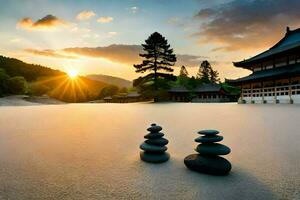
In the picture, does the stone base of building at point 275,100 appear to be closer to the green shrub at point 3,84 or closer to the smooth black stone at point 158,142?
the smooth black stone at point 158,142

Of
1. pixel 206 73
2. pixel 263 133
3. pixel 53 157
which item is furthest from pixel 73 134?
pixel 206 73

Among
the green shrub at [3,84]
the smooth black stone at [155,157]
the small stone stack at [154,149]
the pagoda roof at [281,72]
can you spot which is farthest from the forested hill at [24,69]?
the smooth black stone at [155,157]

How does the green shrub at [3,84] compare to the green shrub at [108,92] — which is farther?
the green shrub at [108,92]

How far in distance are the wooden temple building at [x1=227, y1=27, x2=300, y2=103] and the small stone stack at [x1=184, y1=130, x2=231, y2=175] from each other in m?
20.9

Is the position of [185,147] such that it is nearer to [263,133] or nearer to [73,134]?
[263,133]

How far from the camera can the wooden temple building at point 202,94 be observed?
1839 inches

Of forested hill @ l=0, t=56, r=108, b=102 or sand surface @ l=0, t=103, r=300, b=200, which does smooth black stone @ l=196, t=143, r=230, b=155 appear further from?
forested hill @ l=0, t=56, r=108, b=102

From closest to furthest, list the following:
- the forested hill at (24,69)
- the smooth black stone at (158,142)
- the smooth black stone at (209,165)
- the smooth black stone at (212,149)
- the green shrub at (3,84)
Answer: the smooth black stone at (209,165), the smooth black stone at (212,149), the smooth black stone at (158,142), the green shrub at (3,84), the forested hill at (24,69)

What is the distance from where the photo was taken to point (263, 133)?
7.57 m

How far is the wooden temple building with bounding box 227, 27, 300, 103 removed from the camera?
22594 mm

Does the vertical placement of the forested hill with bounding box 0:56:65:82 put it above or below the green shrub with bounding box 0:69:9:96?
above

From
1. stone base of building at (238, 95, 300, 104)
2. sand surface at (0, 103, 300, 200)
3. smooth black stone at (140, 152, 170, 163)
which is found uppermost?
stone base of building at (238, 95, 300, 104)

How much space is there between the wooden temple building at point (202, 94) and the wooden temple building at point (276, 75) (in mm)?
17799

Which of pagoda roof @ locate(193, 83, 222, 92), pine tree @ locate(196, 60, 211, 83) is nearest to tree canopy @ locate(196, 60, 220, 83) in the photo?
pine tree @ locate(196, 60, 211, 83)
